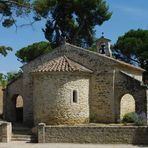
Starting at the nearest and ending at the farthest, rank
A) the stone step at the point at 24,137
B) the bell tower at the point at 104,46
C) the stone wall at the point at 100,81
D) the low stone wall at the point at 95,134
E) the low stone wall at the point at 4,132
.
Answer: the low stone wall at the point at 95,134 < the low stone wall at the point at 4,132 < the stone step at the point at 24,137 < the stone wall at the point at 100,81 < the bell tower at the point at 104,46

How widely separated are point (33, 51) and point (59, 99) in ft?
80.3

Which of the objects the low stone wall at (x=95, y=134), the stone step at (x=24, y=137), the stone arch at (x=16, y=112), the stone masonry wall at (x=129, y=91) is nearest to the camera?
the low stone wall at (x=95, y=134)

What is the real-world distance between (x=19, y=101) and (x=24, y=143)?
19832 millimetres

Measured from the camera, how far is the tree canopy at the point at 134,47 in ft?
168

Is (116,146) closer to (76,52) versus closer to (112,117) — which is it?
(112,117)

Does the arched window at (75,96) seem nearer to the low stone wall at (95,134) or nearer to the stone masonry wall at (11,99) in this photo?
the low stone wall at (95,134)

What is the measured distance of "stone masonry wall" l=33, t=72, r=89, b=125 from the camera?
2708 centimetres

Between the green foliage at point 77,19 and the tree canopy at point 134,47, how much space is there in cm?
532

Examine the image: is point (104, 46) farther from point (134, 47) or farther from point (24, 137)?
point (134, 47)

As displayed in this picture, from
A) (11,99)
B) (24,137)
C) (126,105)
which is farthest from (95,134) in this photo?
(11,99)

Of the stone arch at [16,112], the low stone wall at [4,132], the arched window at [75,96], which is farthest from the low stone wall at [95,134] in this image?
the stone arch at [16,112]

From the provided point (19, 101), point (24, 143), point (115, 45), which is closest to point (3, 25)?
point (24, 143)

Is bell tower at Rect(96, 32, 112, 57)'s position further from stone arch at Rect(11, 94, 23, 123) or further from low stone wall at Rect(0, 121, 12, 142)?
low stone wall at Rect(0, 121, 12, 142)

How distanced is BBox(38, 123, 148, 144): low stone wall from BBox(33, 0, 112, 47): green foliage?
25574mm
